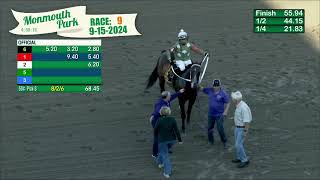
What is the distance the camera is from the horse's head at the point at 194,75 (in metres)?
14.7

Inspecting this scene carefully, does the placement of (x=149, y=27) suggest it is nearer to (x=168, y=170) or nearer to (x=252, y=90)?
(x=252, y=90)

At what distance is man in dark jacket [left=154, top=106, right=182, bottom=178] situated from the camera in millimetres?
12828

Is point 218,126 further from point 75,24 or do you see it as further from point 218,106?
point 75,24

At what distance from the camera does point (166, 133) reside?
507 inches

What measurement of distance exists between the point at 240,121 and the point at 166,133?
151cm

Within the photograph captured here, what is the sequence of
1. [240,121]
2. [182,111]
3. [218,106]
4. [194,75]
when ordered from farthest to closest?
[182,111], [194,75], [218,106], [240,121]

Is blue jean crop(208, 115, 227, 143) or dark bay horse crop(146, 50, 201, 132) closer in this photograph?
blue jean crop(208, 115, 227, 143)

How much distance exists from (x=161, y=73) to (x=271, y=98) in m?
2.89

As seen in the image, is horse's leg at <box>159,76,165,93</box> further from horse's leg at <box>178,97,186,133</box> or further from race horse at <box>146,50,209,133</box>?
horse's leg at <box>178,97,186,133</box>
